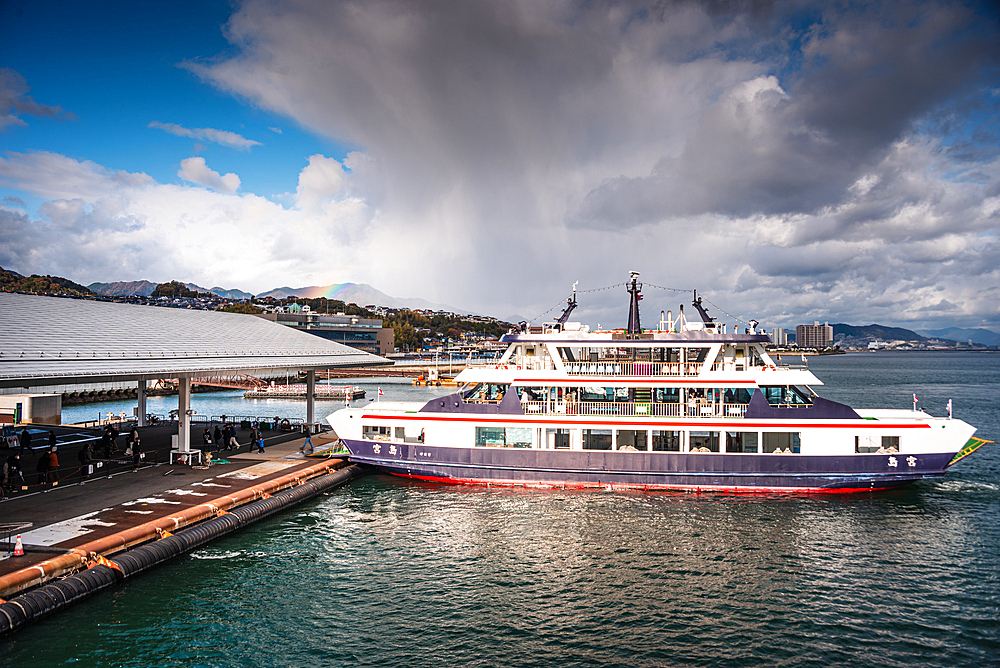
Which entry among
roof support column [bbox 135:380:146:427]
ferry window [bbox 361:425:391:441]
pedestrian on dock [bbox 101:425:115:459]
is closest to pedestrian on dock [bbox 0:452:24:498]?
pedestrian on dock [bbox 101:425:115:459]

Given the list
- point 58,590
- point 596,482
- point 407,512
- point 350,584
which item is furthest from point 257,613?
point 596,482

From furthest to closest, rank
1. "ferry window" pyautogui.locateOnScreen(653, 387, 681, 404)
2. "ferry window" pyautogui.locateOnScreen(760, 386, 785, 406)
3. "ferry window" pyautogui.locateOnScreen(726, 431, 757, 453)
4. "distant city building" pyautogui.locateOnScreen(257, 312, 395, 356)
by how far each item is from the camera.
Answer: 1. "distant city building" pyautogui.locateOnScreen(257, 312, 395, 356)
2. "ferry window" pyautogui.locateOnScreen(653, 387, 681, 404)
3. "ferry window" pyautogui.locateOnScreen(760, 386, 785, 406)
4. "ferry window" pyautogui.locateOnScreen(726, 431, 757, 453)

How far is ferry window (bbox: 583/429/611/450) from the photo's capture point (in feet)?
80.7

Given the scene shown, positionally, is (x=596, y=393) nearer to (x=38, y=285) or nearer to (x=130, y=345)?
(x=130, y=345)

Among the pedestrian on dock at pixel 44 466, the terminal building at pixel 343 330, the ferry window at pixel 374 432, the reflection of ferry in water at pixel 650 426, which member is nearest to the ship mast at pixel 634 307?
the reflection of ferry in water at pixel 650 426

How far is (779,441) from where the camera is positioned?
23.6m

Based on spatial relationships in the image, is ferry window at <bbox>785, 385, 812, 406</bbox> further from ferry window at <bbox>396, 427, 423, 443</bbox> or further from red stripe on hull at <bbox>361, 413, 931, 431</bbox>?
ferry window at <bbox>396, 427, 423, 443</bbox>

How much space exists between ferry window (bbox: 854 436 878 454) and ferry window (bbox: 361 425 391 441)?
66.9ft

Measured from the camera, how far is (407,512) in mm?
21156

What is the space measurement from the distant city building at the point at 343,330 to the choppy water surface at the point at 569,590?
131m

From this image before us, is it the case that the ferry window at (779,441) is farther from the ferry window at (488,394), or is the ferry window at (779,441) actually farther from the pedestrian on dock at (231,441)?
the pedestrian on dock at (231,441)

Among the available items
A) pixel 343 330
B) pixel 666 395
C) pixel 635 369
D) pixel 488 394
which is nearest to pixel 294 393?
pixel 488 394

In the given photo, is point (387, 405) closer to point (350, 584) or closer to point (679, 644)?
point (350, 584)

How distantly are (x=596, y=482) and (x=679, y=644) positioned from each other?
11.8m
